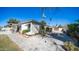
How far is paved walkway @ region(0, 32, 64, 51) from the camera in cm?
232

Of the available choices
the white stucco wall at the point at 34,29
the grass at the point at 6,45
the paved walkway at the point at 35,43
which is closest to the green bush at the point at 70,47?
the paved walkway at the point at 35,43

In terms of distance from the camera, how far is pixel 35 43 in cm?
233

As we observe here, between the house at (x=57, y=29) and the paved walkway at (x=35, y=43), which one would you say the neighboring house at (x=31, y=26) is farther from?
the house at (x=57, y=29)

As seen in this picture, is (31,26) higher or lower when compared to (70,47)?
higher

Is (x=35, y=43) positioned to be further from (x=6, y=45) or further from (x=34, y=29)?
(x=6, y=45)

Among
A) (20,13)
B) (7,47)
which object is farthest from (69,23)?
(7,47)

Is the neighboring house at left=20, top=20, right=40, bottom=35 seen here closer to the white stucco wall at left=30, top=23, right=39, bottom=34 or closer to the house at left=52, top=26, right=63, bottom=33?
the white stucco wall at left=30, top=23, right=39, bottom=34

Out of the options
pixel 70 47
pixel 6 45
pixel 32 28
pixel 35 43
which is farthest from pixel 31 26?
pixel 70 47

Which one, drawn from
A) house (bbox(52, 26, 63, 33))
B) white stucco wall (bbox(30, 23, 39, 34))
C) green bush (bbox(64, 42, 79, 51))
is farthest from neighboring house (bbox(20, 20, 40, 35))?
green bush (bbox(64, 42, 79, 51))

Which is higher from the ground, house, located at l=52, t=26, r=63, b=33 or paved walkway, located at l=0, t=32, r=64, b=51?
house, located at l=52, t=26, r=63, b=33

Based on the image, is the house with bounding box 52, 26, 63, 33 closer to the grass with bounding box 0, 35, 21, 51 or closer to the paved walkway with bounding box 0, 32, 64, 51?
the paved walkway with bounding box 0, 32, 64, 51
